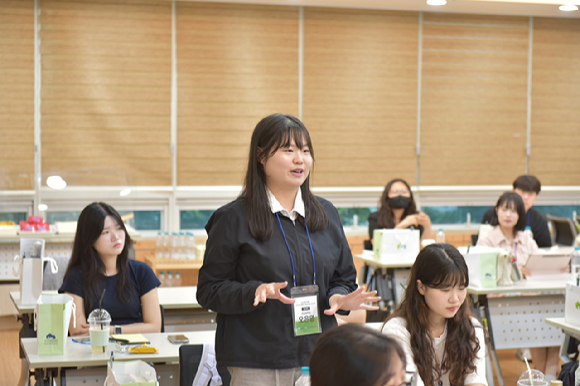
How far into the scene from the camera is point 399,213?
19.2 feet

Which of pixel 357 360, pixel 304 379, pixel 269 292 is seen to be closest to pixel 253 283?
pixel 269 292

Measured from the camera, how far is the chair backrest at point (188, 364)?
95.5 inches

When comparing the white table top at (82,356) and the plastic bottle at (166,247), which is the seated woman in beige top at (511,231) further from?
the white table top at (82,356)

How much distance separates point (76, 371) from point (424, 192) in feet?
18.0

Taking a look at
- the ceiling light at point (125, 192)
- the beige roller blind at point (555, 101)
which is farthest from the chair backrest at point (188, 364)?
the beige roller blind at point (555, 101)

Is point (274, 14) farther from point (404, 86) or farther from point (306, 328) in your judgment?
point (306, 328)

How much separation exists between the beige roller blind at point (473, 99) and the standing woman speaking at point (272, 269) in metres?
5.73

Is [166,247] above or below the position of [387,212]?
below

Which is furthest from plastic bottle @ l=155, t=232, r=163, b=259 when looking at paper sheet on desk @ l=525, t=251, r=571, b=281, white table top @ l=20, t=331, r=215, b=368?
paper sheet on desk @ l=525, t=251, r=571, b=281

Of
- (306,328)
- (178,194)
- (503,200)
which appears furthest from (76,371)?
(178,194)

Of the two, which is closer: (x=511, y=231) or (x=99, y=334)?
(x=99, y=334)

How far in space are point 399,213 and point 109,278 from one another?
3.19 meters

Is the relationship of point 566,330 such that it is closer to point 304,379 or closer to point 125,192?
point 304,379

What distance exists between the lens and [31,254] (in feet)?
12.5
